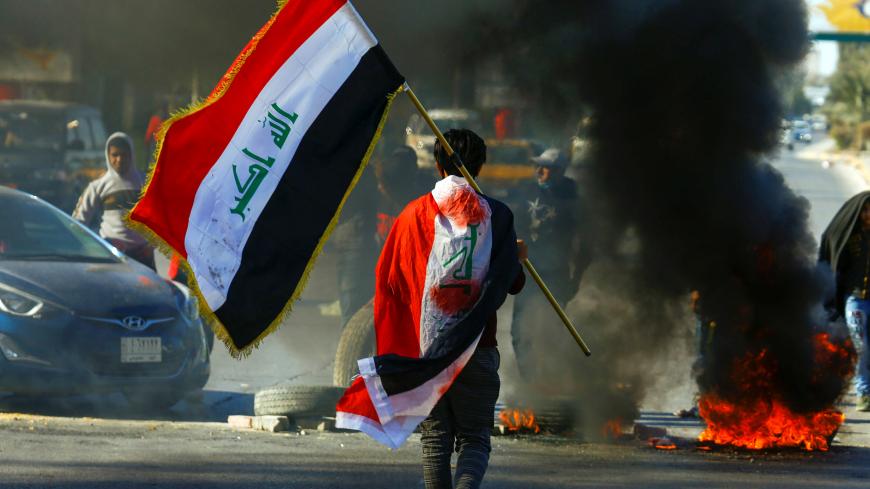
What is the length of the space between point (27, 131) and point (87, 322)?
11.8 metres

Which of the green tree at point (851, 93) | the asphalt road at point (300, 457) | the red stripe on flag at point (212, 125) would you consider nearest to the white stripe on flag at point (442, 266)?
the red stripe on flag at point (212, 125)

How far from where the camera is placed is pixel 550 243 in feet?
31.0

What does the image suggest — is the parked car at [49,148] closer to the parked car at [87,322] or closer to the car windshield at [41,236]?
the car windshield at [41,236]

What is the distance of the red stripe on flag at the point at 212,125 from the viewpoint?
15.6 ft

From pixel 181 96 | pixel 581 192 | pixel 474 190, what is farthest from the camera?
pixel 181 96

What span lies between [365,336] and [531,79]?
6.88ft

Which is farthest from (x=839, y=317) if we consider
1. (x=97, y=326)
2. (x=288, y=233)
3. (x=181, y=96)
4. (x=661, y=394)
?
(x=181, y=96)

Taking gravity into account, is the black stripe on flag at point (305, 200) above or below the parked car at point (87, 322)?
above

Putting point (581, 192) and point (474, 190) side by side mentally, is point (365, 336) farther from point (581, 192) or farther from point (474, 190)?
point (474, 190)

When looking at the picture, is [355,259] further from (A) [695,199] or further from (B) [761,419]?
(B) [761,419]

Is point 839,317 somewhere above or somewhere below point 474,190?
below

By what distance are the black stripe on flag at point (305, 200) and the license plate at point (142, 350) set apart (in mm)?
3542

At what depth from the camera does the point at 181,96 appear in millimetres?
13969

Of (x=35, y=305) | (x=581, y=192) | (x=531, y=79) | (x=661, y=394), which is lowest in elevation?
(x=661, y=394)
